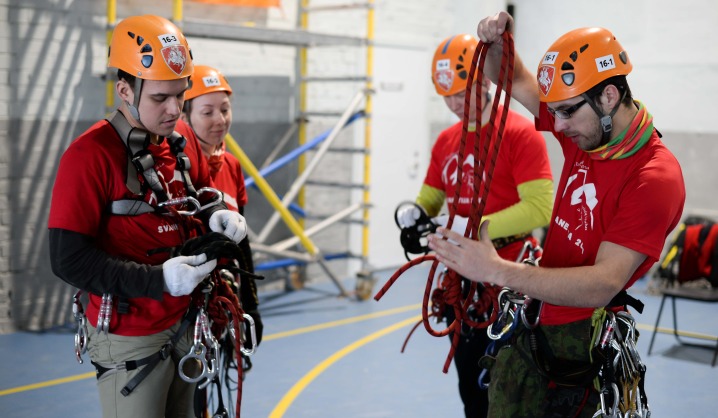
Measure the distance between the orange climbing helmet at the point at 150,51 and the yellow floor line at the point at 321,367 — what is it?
3018mm

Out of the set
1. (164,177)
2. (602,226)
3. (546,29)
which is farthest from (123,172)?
(546,29)

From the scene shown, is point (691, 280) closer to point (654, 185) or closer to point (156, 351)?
point (654, 185)

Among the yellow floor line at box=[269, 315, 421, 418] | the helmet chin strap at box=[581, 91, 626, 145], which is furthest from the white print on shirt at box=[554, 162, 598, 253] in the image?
the yellow floor line at box=[269, 315, 421, 418]

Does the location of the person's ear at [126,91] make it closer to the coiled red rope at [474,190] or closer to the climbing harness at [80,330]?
→ the climbing harness at [80,330]

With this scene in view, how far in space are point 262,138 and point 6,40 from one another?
297cm

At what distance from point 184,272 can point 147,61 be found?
2.48ft

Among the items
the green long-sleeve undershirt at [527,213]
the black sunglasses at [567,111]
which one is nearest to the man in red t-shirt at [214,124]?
the green long-sleeve undershirt at [527,213]

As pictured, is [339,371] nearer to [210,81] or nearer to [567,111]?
[210,81]

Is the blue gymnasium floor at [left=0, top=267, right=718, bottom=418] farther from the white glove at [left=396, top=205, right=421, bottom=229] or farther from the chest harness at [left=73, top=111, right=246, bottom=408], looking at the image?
the chest harness at [left=73, top=111, right=246, bottom=408]

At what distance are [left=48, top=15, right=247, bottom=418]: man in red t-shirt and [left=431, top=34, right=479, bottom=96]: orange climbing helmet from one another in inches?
58.7

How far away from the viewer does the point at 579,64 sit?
2857 millimetres

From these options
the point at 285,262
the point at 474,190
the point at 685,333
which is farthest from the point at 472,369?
the point at 285,262

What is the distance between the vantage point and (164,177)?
312 cm

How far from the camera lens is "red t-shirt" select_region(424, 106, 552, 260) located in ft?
13.2
